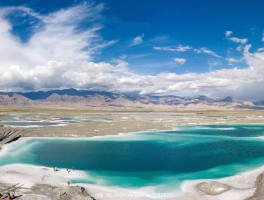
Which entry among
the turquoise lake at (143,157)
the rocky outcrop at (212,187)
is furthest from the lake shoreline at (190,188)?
the turquoise lake at (143,157)

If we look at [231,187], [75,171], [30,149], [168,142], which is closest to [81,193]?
[75,171]

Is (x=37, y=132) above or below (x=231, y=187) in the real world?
above

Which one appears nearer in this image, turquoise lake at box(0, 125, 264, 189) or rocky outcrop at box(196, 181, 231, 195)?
rocky outcrop at box(196, 181, 231, 195)

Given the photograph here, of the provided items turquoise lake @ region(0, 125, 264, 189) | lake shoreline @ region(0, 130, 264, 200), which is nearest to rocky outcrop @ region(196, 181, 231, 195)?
lake shoreline @ region(0, 130, 264, 200)

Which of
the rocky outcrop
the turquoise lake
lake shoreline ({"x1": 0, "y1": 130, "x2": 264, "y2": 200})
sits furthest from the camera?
the turquoise lake

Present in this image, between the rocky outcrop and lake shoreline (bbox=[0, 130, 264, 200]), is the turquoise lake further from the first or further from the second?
the rocky outcrop

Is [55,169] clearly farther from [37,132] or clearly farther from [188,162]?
[37,132]

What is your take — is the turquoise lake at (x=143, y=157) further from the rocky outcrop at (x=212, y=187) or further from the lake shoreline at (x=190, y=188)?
the rocky outcrop at (x=212, y=187)

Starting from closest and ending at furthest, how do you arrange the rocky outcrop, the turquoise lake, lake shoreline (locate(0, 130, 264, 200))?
lake shoreline (locate(0, 130, 264, 200))
the rocky outcrop
the turquoise lake
